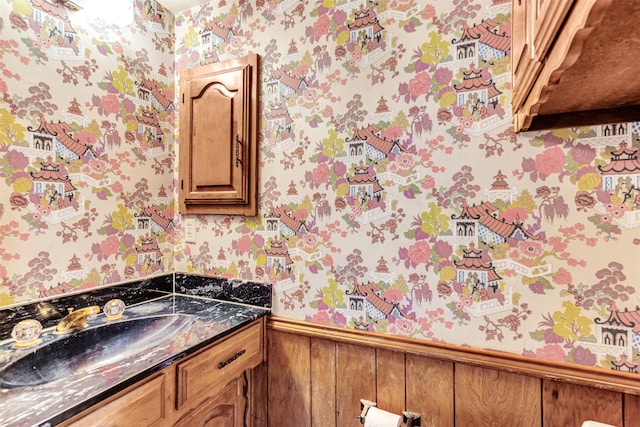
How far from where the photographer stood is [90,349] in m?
1.17

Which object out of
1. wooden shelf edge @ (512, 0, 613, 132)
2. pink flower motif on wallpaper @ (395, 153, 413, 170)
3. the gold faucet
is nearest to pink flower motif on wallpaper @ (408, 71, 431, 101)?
pink flower motif on wallpaper @ (395, 153, 413, 170)

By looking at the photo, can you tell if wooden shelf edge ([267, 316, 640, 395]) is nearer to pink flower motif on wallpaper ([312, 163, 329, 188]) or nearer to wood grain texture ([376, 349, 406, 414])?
wood grain texture ([376, 349, 406, 414])

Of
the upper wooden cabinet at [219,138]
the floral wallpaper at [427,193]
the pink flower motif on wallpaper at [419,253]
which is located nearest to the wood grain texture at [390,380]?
the floral wallpaper at [427,193]

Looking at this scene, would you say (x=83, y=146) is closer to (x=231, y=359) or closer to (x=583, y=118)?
(x=231, y=359)

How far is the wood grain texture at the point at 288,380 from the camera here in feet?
4.53

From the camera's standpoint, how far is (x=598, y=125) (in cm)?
97

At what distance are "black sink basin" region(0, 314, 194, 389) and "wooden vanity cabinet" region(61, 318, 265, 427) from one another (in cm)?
15

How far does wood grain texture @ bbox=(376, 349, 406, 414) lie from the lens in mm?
1210

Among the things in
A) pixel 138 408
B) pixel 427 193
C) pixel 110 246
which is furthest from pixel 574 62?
pixel 110 246

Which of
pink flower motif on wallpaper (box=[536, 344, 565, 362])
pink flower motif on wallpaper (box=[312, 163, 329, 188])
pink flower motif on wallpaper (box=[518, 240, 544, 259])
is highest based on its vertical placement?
pink flower motif on wallpaper (box=[312, 163, 329, 188])

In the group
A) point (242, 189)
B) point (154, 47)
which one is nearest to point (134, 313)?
point (242, 189)

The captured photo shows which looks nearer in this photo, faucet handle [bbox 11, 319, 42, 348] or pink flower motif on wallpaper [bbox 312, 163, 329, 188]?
faucet handle [bbox 11, 319, 42, 348]

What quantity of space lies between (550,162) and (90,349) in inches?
71.2

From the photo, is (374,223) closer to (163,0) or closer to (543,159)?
(543,159)
